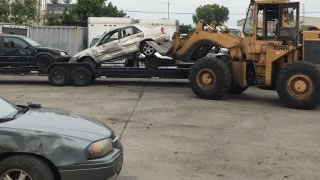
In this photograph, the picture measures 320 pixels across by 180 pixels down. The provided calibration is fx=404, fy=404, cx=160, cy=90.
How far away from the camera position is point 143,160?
20.6 feet

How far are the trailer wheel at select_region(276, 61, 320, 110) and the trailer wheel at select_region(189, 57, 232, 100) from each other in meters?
1.63

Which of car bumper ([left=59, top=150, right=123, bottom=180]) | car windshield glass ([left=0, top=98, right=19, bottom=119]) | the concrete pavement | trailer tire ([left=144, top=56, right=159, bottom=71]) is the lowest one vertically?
the concrete pavement

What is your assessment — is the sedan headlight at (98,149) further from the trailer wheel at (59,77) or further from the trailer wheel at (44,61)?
the trailer wheel at (44,61)

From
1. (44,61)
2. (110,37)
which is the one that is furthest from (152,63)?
(44,61)

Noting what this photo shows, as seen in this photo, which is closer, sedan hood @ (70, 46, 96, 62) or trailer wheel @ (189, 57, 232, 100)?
trailer wheel @ (189, 57, 232, 100)

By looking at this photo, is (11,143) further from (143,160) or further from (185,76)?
(185,76)

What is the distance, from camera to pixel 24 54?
16750mm

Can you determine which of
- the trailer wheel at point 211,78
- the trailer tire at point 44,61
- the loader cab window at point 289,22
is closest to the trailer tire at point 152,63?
the trailer wheel at point 211,78

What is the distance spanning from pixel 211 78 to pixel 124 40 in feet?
15.0

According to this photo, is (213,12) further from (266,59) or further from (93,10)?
(266,59)

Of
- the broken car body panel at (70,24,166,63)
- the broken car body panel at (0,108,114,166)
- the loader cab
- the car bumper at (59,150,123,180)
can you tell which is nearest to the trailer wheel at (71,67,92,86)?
the broken car body panel at (70,24,166,63)

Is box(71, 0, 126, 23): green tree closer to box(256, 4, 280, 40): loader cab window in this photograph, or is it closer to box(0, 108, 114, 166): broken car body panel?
box(256, 4, 280, 40): loader cab window

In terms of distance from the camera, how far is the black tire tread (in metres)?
4.09

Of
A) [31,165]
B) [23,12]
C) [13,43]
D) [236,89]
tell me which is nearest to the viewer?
[31,165]
